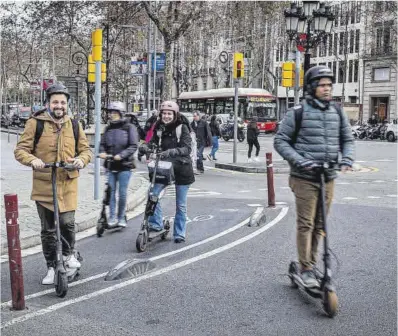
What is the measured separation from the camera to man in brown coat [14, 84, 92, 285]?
5.91 m

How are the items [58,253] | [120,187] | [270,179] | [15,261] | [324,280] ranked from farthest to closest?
[270,179], [120,187], [58,253], [15,261], [324,280]

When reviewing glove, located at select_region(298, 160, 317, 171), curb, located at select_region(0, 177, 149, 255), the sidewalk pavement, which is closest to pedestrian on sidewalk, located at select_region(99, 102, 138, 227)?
curb, located at select_region(0, 177, 149, 255)

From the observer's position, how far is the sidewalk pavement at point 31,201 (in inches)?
332

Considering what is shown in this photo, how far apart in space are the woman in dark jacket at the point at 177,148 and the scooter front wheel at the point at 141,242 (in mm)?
561

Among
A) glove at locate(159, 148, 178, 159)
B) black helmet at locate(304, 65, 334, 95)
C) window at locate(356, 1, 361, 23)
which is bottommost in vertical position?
glove at locate(159, 148, 178, 159)

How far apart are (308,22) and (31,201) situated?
11077mm

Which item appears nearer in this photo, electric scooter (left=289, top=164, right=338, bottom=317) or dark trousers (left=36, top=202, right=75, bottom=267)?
electric scooter (left=289, top=164, right=338, bottom=317)

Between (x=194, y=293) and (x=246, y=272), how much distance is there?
931 mm

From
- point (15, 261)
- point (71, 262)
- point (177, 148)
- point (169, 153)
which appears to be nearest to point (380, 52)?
point (177, 148)

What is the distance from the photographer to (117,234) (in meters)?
8.94

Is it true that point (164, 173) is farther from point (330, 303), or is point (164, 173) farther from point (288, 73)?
point (288, 73)

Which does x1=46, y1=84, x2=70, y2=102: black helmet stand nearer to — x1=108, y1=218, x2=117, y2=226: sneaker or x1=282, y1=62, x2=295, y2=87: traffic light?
x1=108, y1=218, x2=117, y2=226: sneaker

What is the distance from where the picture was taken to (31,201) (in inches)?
437

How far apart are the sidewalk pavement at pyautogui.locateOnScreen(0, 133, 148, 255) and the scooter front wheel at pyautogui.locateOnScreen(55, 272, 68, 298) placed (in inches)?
85.4
